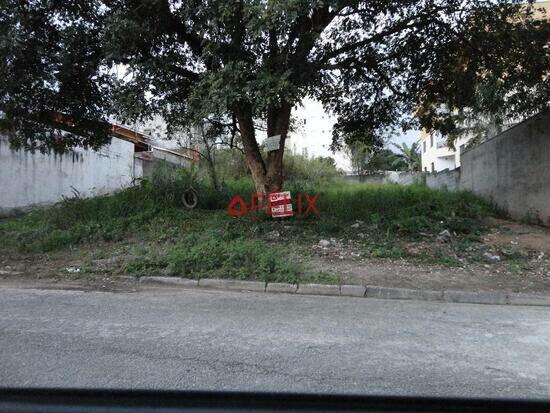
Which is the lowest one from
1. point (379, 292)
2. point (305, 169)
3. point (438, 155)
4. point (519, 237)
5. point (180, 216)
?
point (379, 292)

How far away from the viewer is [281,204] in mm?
A: 11648

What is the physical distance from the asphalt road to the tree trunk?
5413mm

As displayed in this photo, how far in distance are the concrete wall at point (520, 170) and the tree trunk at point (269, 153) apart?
6.61 metres

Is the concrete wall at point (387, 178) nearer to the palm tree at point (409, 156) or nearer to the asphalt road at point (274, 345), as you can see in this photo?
the palm tree at point (409, 156)

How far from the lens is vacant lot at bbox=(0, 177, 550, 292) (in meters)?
8.63

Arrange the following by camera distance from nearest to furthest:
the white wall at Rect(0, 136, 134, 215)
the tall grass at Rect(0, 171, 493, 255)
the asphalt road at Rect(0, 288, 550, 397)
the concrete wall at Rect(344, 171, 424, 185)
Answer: the asphalt road at Rect(0, 288, 550, 397), the tall grass at Rect(0, 171, 493, 255), the white wall at Rect(0, 136, 134, 215), the concrete wall at Rect(344, 171, 424, 185)

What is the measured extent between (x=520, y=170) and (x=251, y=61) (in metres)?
9.20

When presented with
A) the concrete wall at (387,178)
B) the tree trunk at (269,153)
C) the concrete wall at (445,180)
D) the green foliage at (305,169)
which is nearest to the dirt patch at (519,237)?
the tree trunk at (269,153)

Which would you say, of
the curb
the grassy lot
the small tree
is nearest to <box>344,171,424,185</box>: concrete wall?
the small tree

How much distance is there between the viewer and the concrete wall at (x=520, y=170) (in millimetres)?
12641

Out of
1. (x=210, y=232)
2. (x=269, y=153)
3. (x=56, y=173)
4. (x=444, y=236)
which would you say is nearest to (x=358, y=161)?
(x=56, y=173)

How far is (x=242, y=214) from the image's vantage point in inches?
498

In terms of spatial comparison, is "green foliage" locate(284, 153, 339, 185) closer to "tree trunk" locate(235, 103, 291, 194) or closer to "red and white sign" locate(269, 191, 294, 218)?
"tree trunk" locate(235, 103, 291, 194)

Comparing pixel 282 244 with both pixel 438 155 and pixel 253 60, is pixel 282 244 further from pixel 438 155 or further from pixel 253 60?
pixel 438 155
